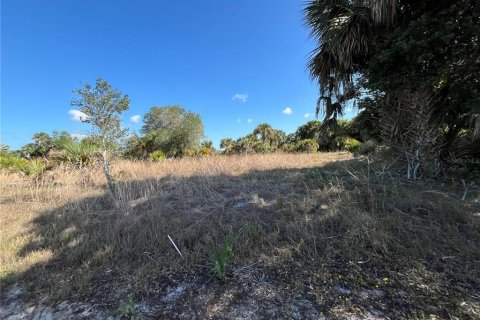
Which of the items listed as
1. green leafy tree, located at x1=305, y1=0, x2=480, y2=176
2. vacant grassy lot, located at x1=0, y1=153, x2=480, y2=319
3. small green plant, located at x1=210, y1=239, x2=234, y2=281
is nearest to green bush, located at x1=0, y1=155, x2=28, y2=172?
vacant grassy lot, located at x1=0, y1=153, x2=480, y2=319

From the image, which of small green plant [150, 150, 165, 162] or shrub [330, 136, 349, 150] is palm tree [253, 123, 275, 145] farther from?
small green plant [150, 150, 165, 162]

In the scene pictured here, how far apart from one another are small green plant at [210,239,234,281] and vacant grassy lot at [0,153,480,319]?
0.02 meters

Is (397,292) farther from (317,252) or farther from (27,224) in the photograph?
(27,224)

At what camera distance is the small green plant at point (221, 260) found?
6.60 feet

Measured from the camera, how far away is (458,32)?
3463mm

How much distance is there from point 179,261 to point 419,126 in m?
5.52

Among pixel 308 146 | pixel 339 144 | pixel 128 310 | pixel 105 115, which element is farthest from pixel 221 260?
pixel 339 144

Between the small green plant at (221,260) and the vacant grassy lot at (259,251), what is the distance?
0.02m

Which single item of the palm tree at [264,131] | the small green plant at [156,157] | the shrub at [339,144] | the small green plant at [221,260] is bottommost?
the small green plant at [221,260]

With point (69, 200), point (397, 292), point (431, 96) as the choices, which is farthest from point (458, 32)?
point (69, 200)

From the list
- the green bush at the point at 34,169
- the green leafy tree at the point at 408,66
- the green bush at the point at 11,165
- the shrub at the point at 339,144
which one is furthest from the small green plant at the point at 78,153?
the shrub at the point at 339,144

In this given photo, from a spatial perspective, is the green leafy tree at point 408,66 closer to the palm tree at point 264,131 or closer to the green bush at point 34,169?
the green bush at point 34,169

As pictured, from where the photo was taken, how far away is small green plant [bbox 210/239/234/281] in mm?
2012

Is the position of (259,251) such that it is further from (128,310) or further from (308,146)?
(308,146)
